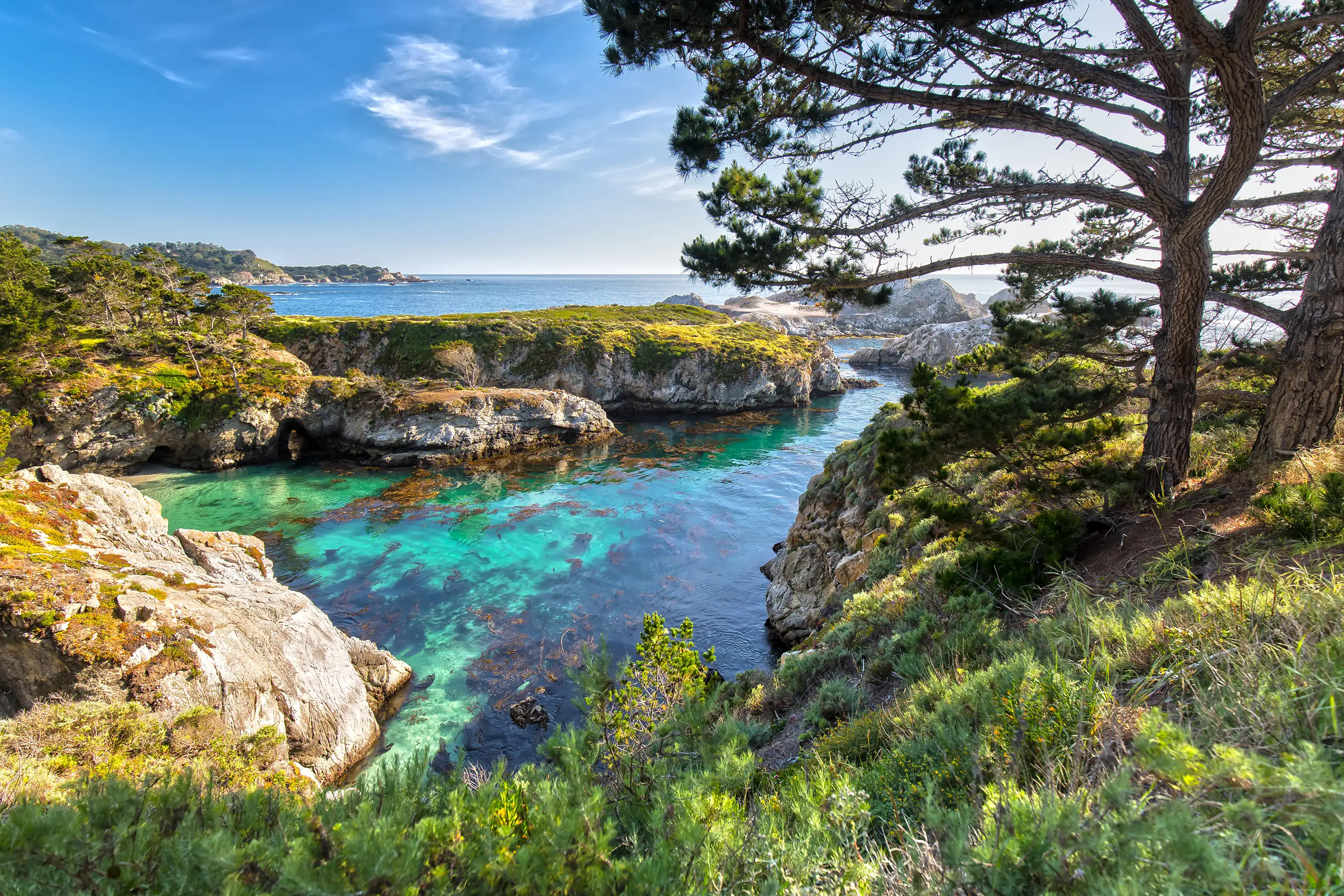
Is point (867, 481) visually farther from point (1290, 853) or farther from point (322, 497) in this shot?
point (322, 497)

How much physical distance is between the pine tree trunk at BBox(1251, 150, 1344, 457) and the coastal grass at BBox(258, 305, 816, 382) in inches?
1452

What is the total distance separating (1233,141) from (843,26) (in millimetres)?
4550

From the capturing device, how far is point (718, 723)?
4.61 meters

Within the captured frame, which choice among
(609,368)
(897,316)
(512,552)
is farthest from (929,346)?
(512,552)

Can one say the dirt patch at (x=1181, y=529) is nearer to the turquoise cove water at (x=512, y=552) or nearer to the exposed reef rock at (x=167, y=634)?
the turquoise cove water at (x=512, y=552)

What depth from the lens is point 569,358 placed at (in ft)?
139

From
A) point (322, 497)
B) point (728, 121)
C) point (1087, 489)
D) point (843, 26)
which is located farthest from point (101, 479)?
point (1087, 489)

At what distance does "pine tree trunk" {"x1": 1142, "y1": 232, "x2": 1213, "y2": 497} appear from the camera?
Answer: 668 cm

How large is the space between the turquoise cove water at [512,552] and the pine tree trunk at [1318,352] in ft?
34.1

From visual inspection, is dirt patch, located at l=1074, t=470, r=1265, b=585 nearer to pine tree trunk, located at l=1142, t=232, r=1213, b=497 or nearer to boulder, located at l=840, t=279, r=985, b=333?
pine tree trunk, located at l=1142, t=232, r=1213, b=497

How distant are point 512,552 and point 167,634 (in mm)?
11205

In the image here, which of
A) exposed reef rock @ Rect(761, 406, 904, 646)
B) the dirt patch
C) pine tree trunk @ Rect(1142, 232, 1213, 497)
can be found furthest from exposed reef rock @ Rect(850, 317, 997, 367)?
the dirt patch

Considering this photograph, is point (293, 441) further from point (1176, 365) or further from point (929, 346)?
point (929, 346)

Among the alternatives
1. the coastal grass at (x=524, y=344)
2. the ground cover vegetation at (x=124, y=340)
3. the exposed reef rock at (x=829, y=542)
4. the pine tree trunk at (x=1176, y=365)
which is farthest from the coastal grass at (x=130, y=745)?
the coastal grass at (x=524, y=344)
